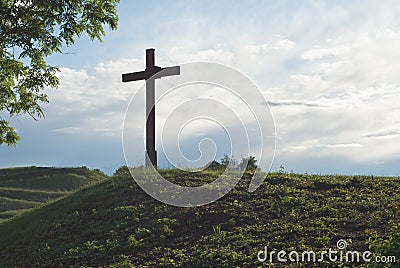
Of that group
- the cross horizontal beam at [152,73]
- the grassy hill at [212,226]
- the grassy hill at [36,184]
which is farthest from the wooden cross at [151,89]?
the grassy hill at [36,184]

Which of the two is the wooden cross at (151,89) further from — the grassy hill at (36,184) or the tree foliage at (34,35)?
the grassy hill at (36,184)

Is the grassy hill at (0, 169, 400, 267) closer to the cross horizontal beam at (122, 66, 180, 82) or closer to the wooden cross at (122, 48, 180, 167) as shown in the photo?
the wooden cross at (122, 48, 180, 167)

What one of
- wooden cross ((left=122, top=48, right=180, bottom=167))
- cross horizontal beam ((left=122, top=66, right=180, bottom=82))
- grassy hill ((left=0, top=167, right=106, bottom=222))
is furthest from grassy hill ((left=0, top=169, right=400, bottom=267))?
grassy hill ((left=0, top=167, right=106, bottom=222))

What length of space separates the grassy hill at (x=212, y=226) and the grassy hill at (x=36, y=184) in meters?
10.2

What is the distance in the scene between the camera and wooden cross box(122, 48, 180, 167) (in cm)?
1650

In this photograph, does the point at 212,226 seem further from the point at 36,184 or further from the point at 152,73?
the point at 36,184

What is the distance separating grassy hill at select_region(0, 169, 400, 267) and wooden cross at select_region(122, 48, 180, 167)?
1633 millimetres

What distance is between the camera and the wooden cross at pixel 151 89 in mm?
16500

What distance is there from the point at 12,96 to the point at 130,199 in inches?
221

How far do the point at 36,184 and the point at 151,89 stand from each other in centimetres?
1416

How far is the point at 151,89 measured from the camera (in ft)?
55.1

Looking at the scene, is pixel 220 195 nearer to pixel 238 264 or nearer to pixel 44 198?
pixel 238 264

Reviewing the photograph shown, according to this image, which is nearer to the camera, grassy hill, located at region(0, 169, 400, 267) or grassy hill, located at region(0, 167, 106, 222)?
grassy hill, located at region(0, 169, 400, 267)

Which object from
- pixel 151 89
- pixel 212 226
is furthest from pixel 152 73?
pixel 212 226
